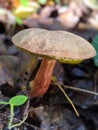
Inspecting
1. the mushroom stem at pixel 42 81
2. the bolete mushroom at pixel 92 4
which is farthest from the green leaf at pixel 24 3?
the mushroom stem at pixel 42 81

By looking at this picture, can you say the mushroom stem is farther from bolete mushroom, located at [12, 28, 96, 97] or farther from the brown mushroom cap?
the brown mushroom cap

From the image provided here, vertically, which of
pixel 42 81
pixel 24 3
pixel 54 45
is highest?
pixel 54 45

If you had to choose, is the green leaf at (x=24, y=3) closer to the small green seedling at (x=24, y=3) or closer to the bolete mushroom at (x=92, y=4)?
the small green seedling at (x=24, y=3)

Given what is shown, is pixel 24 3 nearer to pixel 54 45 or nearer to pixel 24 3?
pixel 24 3

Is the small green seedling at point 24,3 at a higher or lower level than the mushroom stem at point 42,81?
lower

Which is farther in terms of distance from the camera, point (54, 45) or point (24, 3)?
point (24, 3)

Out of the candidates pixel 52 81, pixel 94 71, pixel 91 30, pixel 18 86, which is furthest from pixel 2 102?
pixel 91 30

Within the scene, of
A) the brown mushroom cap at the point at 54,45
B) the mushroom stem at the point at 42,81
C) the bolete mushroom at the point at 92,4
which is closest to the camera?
the brown mushroom cap at the point at 54,45

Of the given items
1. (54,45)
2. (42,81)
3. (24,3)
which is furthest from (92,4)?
(54,45)

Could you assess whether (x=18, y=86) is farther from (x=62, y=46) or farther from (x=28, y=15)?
(x=28, y=15)
